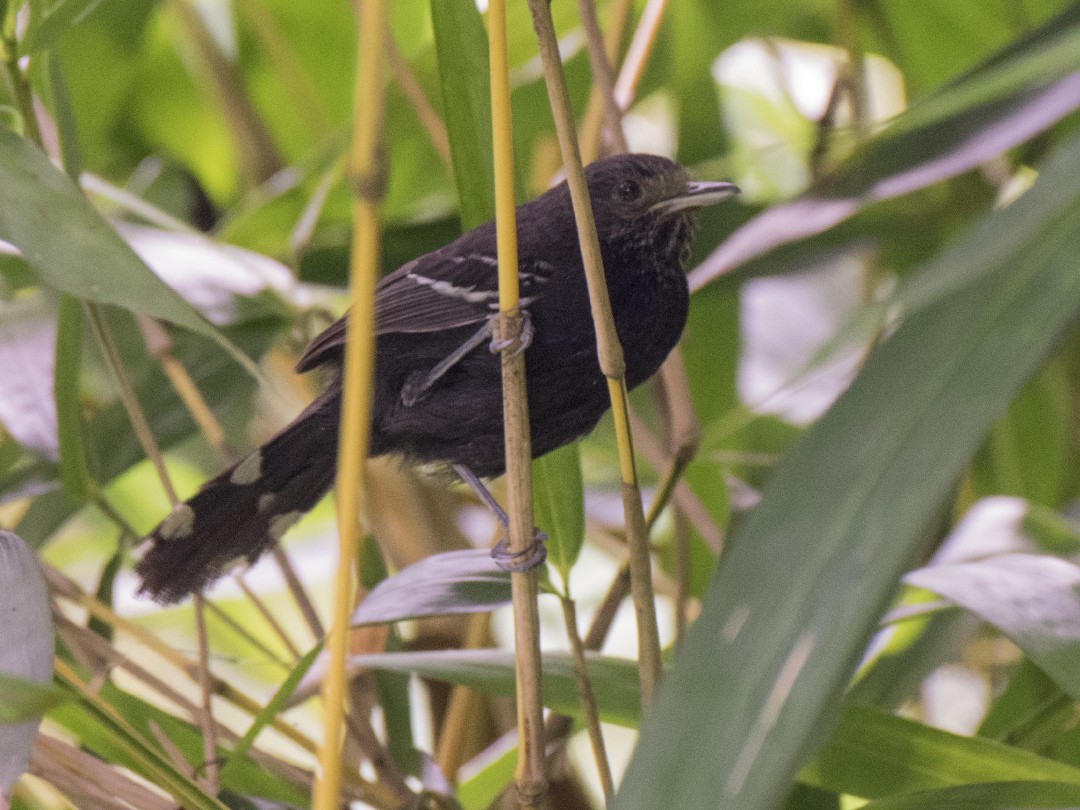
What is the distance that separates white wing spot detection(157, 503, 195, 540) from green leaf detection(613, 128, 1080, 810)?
82 centimetres

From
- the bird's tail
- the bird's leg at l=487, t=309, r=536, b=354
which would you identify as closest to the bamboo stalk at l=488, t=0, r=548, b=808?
the bird's leg at l=487, t=309, r=536, b=354

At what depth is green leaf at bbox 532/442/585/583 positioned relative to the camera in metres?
1.23

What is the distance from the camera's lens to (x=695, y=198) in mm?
1449

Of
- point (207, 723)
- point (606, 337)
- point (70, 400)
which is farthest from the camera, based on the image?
point (70, 400)

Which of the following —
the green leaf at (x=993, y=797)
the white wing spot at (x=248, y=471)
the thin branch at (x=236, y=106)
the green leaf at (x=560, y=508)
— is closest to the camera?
the green leaf at (x=993, y=797)

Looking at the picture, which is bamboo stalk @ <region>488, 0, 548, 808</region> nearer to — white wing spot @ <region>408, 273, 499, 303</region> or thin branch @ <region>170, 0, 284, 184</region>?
white wing spot @ <region>408, 273, 499, 303</region>

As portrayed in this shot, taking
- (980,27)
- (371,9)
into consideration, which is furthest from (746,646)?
(980,27)

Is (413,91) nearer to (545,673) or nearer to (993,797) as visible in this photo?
(545,673)

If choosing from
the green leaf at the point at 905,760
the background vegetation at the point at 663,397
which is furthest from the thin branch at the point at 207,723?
the green leaf at the point at 905,760

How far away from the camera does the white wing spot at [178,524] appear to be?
1363mm

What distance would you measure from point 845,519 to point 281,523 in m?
0.95

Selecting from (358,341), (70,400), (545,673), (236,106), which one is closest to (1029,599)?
(545,673)

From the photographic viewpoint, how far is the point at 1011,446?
6.68ft

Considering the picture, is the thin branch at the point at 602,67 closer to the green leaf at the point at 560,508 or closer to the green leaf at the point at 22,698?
the green leaf at the point at 560,508
